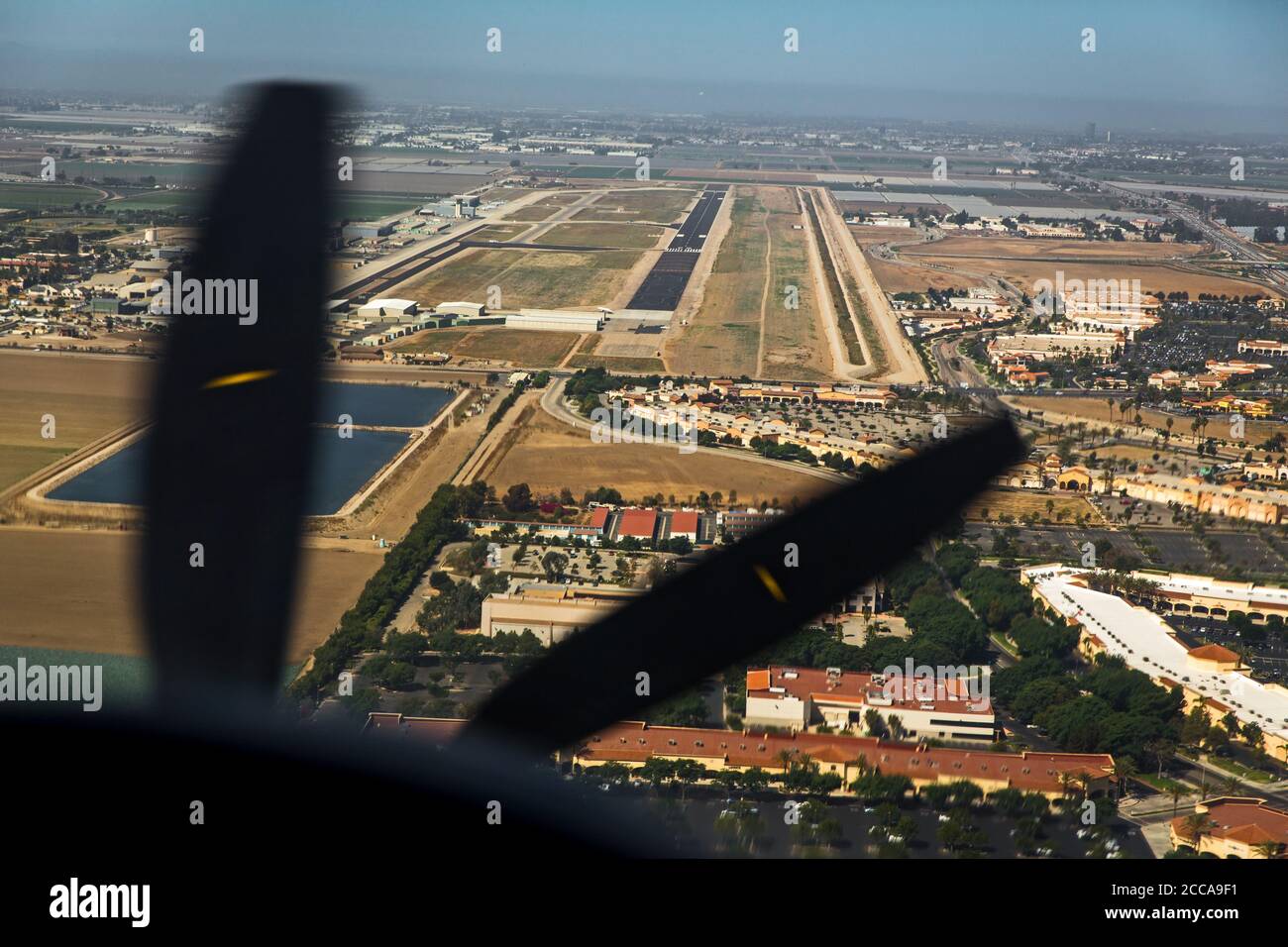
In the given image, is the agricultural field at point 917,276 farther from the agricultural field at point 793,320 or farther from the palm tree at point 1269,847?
the palm tree at point 1269,847

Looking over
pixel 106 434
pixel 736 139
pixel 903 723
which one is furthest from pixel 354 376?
pixel 736 139

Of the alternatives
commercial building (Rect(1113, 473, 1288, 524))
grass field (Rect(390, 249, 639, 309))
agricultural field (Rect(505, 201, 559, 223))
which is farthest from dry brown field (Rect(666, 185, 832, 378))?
commercial building (Rect(1113, 473, 1288, 524))

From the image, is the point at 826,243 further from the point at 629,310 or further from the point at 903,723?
the point at 903,723

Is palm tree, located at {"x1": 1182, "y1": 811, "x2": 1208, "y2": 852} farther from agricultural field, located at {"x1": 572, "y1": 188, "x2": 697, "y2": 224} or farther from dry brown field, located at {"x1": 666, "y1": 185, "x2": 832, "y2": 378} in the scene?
agricultural field, located at {"x1": 572, "y1": 188, "x2": 697, "y2": 224}

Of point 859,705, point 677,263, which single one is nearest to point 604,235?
point 677,263

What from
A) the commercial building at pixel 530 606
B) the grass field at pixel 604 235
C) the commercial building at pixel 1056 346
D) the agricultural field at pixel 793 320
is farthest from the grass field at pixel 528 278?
the commercial building at pixel 530 606

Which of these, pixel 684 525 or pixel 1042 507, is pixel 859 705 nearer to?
pixel 684 525
